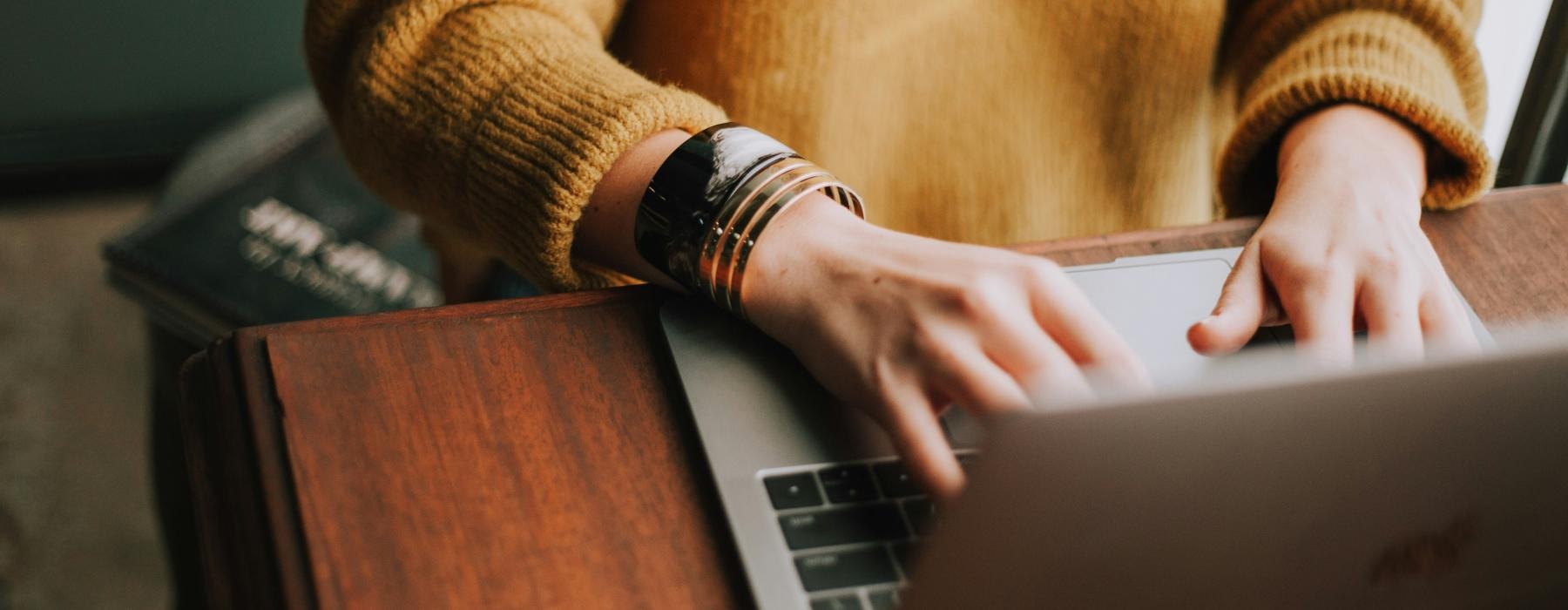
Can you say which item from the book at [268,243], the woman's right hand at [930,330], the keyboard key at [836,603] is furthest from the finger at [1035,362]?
the book at [268,243]

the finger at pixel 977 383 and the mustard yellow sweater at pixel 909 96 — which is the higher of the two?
the mustard yellow sweater at pixel 909 96

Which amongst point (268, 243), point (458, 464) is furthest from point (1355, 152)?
point (268, 243)

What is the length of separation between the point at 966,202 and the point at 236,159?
40.6 inches

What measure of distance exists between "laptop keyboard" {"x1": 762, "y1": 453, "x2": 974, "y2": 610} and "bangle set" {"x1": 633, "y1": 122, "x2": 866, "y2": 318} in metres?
0.10

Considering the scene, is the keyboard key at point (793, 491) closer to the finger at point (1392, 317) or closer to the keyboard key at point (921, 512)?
the keyboard key at point (921, 512)

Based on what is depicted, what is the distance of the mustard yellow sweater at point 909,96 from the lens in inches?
20.7

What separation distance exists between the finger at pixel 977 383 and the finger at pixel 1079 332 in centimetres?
2

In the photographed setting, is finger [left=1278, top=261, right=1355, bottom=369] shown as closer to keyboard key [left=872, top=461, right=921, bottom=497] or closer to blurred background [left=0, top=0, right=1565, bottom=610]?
keyboard key [left=872, top=461, right=921, bottom=497]

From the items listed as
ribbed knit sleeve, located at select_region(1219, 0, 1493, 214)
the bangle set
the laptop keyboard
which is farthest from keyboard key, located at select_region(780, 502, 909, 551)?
ribbed knit sleeve, located at select_region(1219, 0, 1493, 214)

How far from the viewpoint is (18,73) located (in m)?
1.65

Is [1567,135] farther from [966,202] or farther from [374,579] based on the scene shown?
[374,579]

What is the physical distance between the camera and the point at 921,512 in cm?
40

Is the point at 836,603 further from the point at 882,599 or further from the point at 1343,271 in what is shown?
the point at 1343,271

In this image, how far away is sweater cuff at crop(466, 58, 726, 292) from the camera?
0.50m
